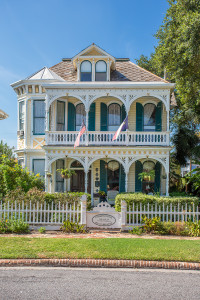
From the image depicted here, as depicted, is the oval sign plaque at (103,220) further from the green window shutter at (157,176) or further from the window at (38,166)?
the window at (38,166)

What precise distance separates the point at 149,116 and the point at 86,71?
5.03m

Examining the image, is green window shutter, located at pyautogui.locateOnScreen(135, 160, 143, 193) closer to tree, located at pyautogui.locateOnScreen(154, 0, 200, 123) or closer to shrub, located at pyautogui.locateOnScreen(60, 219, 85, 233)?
tree, located at pyautogui.locateOnScreen(154, 0, 200, 123)

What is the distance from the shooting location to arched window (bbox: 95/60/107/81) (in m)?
18.0

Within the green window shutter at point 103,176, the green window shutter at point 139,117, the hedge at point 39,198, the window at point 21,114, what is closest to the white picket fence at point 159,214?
the hedge at point 39,198

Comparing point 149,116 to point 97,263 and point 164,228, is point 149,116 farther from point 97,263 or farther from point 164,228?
point 97,263

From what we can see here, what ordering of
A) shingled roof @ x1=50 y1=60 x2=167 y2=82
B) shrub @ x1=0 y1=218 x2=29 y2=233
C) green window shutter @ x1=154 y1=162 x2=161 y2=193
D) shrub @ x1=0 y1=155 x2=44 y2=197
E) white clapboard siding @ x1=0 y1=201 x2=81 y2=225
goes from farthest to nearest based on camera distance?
shingled roof @ x1=50 y1=60 x2=167 y2=82 < green window shutter @ x1=154 y1=162 x2=161 y2=193 < shrub @ x1=0 y1=155 x2=44 y2=197 < white clapboard siding @ x1=0 y1=201 x2=81 y2=225 < shrub @ x1=0 y1=218 x2=29 y2=233

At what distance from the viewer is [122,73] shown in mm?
19016

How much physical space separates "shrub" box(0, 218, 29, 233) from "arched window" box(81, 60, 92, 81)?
10.8 meters

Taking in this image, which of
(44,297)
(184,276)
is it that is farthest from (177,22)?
(44,297)

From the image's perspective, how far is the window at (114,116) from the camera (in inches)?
703

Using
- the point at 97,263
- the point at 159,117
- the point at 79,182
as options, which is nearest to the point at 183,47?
the point at 159,117

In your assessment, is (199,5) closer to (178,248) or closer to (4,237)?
(178,248)

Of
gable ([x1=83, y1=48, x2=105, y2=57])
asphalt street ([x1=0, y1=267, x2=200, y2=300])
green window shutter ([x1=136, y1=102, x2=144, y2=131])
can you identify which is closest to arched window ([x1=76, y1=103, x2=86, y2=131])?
gable ([x1=83, y1=48, x2=105, y2=57])

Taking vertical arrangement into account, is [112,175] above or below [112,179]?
above
